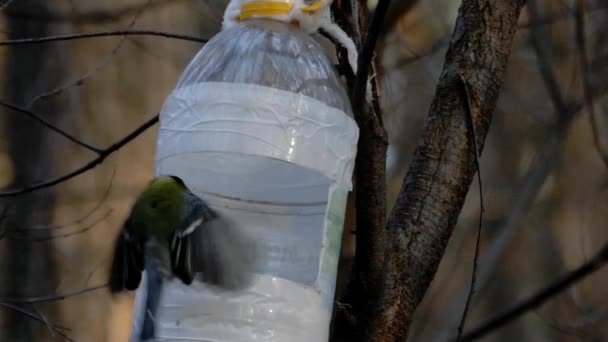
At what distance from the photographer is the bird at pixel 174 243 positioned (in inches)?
33.8

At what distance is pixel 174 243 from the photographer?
0.86 metres

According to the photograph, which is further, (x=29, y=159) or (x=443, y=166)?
(x=29, y=159)

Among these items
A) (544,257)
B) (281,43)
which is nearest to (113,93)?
(544,257)

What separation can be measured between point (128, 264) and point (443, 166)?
0.39 m

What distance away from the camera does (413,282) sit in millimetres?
1012

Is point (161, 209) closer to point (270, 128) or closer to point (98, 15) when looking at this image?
point (270, 128)

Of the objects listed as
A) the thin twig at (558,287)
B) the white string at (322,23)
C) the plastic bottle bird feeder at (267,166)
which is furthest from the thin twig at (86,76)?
the thin twig at (558,287)

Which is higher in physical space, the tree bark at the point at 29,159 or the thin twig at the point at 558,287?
the thin twig at the point at 558,287

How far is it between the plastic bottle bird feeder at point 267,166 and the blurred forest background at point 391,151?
183 cm

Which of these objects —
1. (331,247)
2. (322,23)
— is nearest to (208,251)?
(331,247)

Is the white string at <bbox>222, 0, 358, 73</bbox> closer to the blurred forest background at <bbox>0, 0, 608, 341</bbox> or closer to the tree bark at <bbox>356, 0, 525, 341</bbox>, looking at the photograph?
the tree bark at <bbox>356, 0, 525, 341</bbox>

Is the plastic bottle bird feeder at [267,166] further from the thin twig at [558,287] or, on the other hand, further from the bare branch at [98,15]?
the bare branch at [98,15]

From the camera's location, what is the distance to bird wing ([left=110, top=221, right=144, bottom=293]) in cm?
86

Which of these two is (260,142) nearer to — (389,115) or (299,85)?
(299,85)
